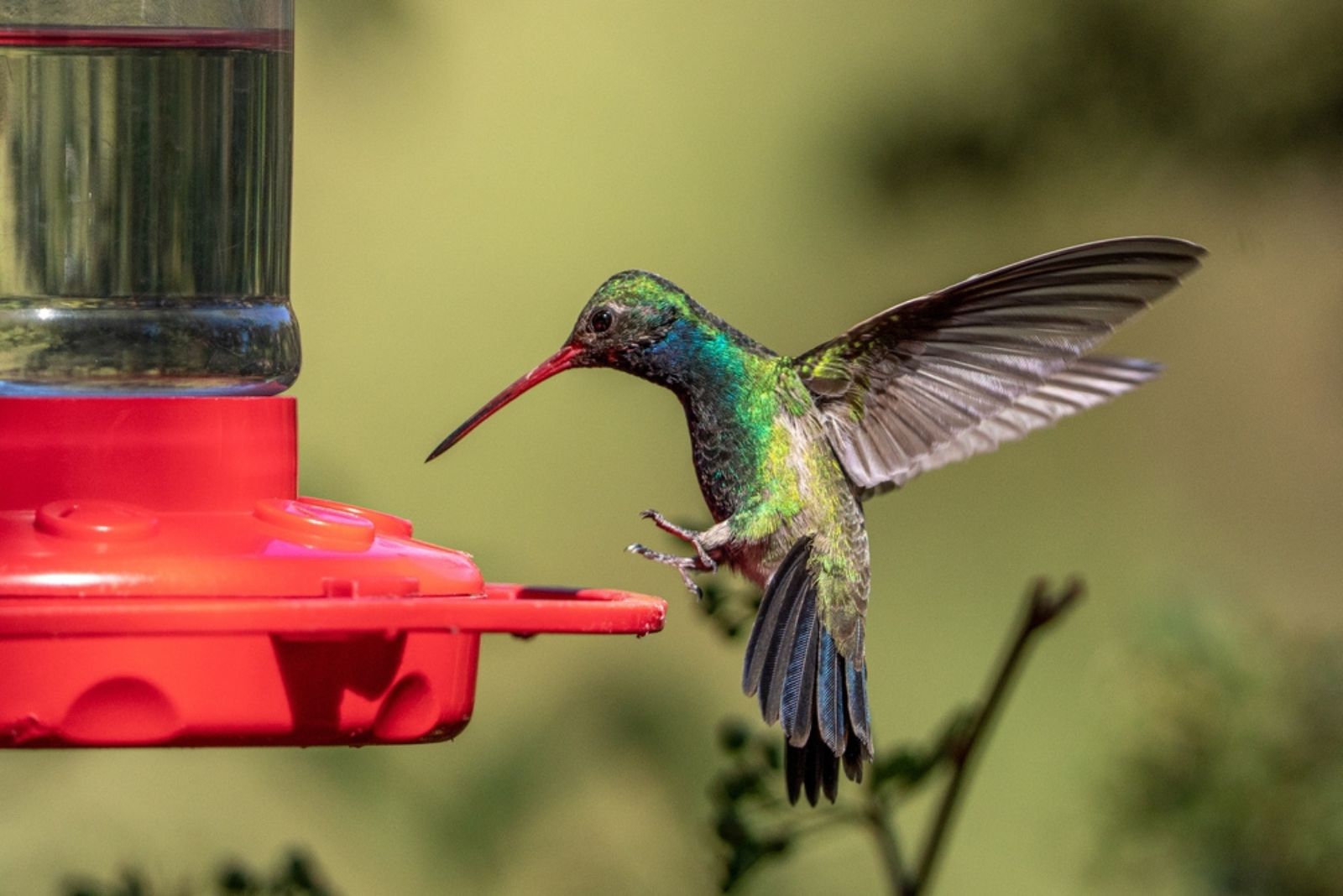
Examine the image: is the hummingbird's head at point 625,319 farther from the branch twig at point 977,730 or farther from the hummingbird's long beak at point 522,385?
the branch twig at point 977,730

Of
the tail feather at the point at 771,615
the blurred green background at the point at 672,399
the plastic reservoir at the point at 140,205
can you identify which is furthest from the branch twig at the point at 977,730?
the blurred green background at the point at 672,399

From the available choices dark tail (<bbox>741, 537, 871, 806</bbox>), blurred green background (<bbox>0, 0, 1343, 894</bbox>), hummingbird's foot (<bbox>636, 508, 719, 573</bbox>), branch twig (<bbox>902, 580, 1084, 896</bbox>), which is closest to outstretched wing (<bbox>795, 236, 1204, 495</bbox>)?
dark tail (<bbox>741, 537, 871, 806</bbox>)

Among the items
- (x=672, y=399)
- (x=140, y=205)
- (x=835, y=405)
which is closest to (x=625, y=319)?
(x=835, y=405)

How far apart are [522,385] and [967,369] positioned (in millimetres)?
813

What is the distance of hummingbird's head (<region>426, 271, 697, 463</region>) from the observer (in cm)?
305

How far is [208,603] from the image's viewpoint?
197 cm

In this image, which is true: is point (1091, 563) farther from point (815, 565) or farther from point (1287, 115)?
point (815, 565)

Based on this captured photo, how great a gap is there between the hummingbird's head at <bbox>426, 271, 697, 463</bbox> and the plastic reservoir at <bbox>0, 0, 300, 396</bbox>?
45cm

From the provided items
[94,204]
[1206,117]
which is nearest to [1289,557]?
[1206,117]

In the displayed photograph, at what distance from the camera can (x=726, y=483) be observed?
3.17 metres

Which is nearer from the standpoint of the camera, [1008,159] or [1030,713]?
[1008,159]

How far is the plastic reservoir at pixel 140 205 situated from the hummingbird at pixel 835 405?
0.50 metres

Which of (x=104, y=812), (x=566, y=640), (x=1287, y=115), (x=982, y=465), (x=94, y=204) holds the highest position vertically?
(x=1287, y=115)

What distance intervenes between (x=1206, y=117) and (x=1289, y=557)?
2818 mm
